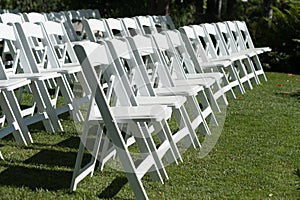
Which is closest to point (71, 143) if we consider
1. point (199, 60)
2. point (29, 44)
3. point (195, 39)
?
point (29, 44)

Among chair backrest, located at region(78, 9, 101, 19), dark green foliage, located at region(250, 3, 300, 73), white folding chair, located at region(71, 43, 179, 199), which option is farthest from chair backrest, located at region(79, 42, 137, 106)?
dark green foliage, located at region(250, 3, 300, 73)

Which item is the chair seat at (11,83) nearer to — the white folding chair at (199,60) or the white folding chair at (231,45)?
the white folding chair at (199,60)

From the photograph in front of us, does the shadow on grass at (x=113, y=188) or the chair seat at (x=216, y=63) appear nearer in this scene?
the shadow on grass at (x=113, y=188)

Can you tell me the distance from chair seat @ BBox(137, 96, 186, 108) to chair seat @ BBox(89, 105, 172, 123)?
0.19 m

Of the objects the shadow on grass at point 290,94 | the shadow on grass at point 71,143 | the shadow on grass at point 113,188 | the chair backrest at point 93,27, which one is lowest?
the shadow on grass at point 290,94

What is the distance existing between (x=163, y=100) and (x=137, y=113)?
72 cm

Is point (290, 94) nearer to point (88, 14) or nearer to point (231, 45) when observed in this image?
point (231, 45)

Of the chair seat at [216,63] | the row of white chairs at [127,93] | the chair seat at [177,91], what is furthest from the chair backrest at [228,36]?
the chair seat at [177,91]

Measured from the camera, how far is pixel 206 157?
6.04 metres

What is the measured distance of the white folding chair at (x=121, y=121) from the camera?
450cm

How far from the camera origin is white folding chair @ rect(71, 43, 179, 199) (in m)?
4.50

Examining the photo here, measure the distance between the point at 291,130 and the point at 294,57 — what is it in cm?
723

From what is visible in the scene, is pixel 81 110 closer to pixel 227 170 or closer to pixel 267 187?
pixel 227 170

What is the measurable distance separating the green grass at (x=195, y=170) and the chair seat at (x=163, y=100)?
21.8 inches
